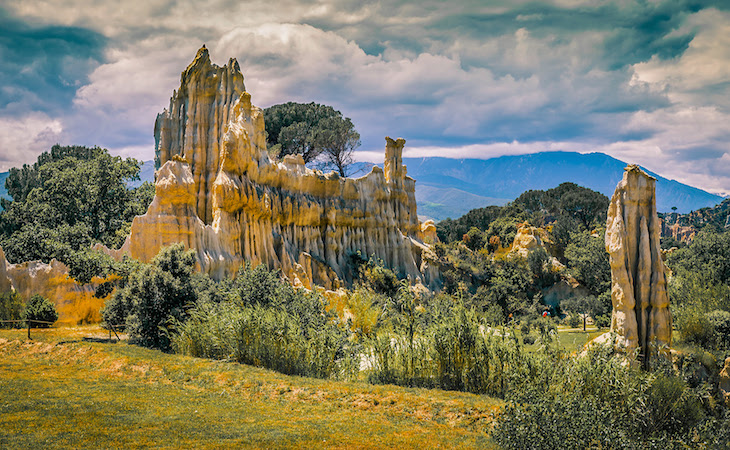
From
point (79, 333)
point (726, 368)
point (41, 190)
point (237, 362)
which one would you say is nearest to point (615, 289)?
point (726, 368)

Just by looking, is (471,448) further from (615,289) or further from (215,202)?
(215,202)

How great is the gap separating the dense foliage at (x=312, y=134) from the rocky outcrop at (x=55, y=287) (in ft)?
112

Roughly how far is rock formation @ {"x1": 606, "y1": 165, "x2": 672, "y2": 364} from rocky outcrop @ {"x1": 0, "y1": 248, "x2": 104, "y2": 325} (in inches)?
1085

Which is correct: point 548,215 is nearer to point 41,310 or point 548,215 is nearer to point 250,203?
point 250,203

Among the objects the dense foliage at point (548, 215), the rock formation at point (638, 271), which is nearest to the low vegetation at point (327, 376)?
the rock formation at point (638, 271)

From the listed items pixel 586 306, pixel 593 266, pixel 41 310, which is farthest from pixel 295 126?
pixel 41 310

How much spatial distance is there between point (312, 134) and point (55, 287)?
40142mm

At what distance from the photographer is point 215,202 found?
36.7 metres

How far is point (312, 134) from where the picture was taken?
6662 cm

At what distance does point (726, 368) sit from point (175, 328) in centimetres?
2406

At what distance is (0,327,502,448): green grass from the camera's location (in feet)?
42.0

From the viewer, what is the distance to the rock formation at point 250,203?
3406cm

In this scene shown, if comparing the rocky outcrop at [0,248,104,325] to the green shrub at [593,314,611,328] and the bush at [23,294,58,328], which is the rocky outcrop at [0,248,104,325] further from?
the green shrub at [593,314,611,328]

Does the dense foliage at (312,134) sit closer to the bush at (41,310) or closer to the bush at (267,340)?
the bush at (41,310)
